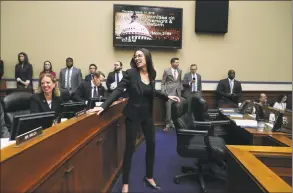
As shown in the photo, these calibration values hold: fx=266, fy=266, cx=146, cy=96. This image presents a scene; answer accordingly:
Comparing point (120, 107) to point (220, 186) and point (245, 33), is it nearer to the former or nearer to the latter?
point (220, 186)

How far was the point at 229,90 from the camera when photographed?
6422 mm

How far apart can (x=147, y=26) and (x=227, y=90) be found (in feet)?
8.05

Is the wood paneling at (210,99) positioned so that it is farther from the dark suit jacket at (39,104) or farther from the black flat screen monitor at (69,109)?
the black flat screen monitor at (69,109)

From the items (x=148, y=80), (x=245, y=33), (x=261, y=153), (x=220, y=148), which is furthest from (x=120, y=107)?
(x=245, y=33)

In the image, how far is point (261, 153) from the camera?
1516 mm

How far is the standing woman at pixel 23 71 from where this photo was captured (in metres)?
5.97

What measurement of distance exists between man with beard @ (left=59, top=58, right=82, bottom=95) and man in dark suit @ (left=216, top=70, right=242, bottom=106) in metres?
3.37

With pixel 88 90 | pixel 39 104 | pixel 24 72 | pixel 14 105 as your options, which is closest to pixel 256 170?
pixel 39 104

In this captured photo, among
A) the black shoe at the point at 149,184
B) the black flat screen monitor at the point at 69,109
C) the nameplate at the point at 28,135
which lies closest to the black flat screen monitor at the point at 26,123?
the nameplate at the point at 28,135

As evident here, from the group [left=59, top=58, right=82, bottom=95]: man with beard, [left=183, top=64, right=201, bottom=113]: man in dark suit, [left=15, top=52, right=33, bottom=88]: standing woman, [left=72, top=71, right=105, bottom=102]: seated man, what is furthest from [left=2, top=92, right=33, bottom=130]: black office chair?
[left=183, top=64, right=201, bottom=113]: man in dark suit

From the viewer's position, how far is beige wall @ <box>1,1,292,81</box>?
20.4ft

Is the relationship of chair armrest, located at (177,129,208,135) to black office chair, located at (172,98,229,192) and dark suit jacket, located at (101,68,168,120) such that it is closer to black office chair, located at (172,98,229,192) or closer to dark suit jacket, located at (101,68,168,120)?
black office chair, located at (172,98,229,192)

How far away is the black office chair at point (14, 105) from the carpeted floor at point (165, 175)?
4.38 ft

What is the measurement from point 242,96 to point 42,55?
500cm
